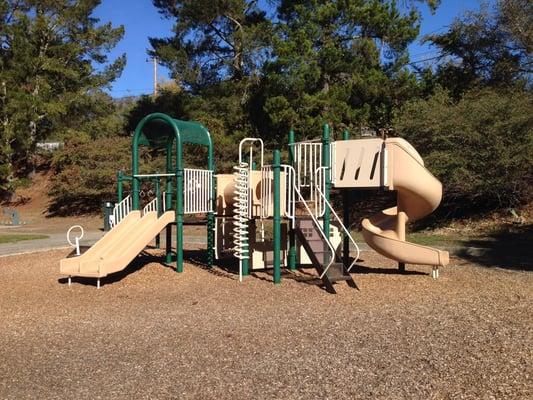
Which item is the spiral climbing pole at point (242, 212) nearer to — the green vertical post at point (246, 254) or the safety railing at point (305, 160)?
the green vertical post at point (246, 254)

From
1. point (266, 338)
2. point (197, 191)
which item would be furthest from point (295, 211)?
point (266, 338)

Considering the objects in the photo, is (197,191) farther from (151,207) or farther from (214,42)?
(214,42)

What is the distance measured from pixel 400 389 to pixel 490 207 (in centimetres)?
1868

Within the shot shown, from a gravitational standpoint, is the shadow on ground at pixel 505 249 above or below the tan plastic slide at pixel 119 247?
below

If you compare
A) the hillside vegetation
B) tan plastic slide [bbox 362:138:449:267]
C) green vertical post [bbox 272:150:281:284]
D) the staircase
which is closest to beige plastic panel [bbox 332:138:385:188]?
tan plastic slide [bbox 362:138:449:267]

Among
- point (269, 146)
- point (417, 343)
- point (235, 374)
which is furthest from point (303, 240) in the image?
point (269, 146)

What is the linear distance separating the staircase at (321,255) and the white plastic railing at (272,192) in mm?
282

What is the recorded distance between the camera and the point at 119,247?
9391 millimetres

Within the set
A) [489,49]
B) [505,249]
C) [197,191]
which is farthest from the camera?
[489,49]

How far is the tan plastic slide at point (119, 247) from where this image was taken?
29.0 feet

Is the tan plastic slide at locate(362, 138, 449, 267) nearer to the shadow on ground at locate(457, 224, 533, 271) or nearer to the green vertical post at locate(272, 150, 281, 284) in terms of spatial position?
the green vertical post at locate(272, 150, 281, 284)

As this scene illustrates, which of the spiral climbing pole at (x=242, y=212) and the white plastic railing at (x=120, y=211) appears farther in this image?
the white plastic railing at (x=120, y=211)

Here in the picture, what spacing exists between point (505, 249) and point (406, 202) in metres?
6.10

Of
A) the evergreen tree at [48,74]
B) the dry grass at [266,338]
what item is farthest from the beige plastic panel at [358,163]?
the evergreen tree at [48,74]
